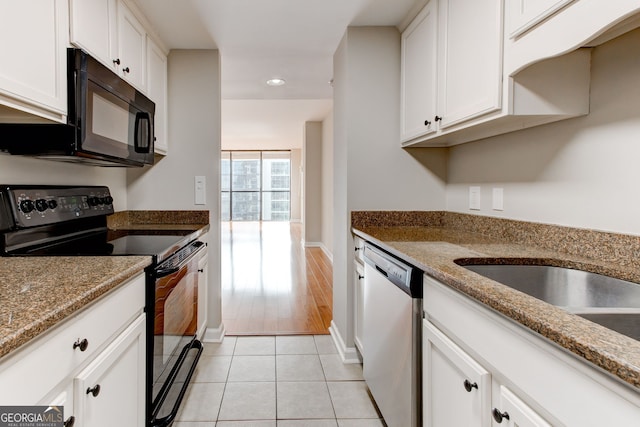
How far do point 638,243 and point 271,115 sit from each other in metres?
5.91

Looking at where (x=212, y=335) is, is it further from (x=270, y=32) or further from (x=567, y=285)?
(x=567, y=285)

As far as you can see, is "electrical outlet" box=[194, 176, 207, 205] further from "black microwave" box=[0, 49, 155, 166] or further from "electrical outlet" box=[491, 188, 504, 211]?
"electrical outlet" box=[491, 188, 504, 211]

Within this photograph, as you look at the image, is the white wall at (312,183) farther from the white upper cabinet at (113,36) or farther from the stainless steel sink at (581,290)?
the stainless steel sink at (581,290)

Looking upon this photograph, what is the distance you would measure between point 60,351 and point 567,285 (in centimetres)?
147

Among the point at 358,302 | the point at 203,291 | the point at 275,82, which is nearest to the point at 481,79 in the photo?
the point at 358,302

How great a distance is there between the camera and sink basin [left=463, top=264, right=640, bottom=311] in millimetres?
1082

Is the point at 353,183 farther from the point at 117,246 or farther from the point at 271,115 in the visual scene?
the point at 271,115

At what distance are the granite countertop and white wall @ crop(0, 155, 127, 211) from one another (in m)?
0.50

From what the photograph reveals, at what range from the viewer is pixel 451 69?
170cm

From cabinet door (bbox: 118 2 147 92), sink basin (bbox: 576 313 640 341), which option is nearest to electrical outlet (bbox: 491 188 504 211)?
sink basin (bbox: 576 313 640 341)

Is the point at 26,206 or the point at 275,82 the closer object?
the point at 26,206

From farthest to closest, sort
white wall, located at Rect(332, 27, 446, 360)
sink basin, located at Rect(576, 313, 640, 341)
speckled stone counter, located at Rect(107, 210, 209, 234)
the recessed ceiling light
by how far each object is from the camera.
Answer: the recessed ceiling light
speckled stone counter, located at Rect(107, 210, 209, 234)
white wall, located at Rect(332, 27, 446, 360)
sink basin, located at Rect(576, 313, 640, 341)

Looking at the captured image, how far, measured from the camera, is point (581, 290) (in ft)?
3.95

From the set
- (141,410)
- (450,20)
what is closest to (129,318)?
(141,410)
